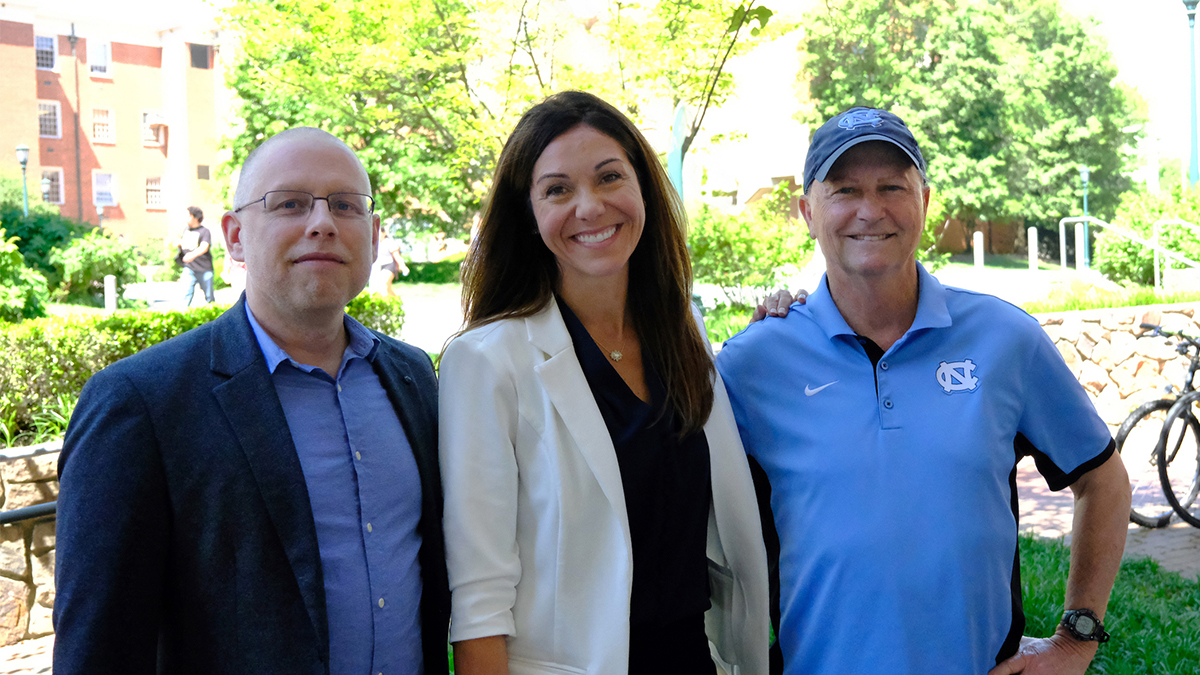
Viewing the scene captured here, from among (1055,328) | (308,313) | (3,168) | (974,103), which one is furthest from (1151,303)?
(3,168)

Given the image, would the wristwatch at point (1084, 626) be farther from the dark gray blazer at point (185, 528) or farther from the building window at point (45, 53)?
the building window at point (45, 53)

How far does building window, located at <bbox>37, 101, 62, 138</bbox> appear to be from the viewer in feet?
133

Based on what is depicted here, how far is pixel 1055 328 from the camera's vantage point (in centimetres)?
1123

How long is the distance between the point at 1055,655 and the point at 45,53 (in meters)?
48.3

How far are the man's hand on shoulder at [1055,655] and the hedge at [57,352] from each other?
595cm

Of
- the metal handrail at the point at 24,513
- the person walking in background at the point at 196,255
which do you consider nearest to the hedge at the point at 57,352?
the metal handrail at the point at 24,513

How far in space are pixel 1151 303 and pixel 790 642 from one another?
1202 cm

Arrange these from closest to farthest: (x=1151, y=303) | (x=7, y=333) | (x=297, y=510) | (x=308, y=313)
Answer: (x=297, y=510) < (x=308, y=313) < (x=7, y=333) < (x=1151, y=303)

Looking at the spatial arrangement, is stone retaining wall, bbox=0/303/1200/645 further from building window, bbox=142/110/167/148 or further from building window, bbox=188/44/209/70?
building window, bbox=188/44/209/70

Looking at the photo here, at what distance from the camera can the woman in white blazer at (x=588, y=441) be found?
6.79ft

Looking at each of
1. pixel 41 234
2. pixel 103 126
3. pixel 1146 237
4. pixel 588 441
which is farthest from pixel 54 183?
pixel 588 441

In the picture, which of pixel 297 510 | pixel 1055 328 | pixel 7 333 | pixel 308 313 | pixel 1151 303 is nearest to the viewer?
pixel 297 510

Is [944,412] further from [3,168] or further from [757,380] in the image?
[3,168]

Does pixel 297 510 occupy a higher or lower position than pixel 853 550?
higher
